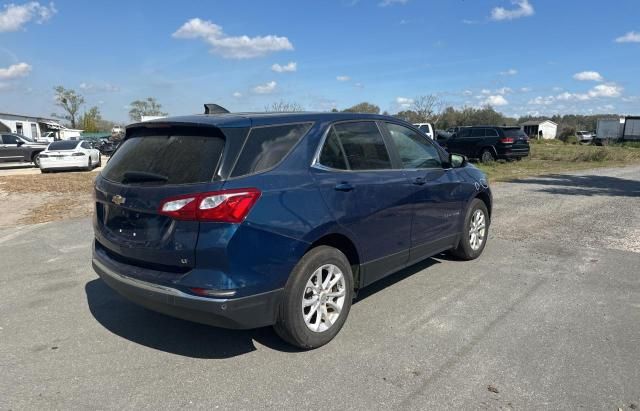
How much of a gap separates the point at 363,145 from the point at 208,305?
194cm

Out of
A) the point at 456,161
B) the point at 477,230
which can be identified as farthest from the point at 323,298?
the point at 477,230

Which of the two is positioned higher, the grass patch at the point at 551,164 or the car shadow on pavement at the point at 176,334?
the grass patch at the point at 551,164

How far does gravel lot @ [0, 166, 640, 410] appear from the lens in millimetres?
2975

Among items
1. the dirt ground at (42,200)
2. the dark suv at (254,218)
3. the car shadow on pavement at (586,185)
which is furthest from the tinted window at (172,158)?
the car shadow on pavement at (586,185)

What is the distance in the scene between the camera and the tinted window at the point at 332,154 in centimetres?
372

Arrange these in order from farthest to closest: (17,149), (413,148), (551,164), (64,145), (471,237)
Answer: (17,149), (551,164), (64,145), (471,237), (413,148)

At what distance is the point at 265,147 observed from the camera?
336 cm

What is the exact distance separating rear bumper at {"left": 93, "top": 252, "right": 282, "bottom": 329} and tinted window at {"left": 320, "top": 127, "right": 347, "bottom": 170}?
1080 mm

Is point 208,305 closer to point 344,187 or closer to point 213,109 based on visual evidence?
point 344,187

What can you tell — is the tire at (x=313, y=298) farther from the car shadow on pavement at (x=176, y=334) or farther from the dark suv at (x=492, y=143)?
the dark suv at (x=492, y=143)

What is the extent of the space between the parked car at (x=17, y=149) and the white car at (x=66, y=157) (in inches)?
137

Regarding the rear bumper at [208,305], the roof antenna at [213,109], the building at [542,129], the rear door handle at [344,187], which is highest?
the building at [542,129]

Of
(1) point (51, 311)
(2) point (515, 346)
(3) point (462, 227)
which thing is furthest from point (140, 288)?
(3) point (462, 227)

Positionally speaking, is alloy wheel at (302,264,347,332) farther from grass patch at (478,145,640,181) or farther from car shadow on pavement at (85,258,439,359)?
grass patch at (478,145,640,181)
